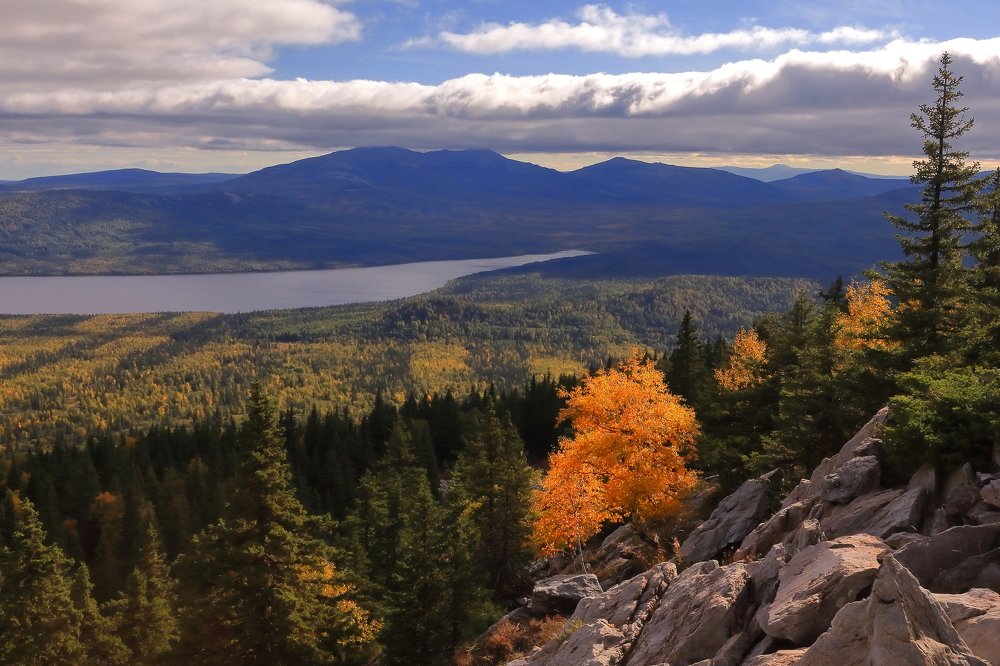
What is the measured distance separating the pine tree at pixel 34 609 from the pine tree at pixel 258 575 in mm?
17057

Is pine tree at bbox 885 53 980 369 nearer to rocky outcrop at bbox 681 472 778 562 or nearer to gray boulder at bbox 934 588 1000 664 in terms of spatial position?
rocky outcrop at bbox 681 472 778 562

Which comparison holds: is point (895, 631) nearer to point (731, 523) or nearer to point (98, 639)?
point (731, 523)

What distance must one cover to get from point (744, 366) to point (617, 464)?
48.0 ft

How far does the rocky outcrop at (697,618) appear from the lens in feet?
52.1

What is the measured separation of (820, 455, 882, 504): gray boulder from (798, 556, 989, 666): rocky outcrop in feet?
32.9

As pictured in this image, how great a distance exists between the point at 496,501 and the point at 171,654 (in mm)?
22084

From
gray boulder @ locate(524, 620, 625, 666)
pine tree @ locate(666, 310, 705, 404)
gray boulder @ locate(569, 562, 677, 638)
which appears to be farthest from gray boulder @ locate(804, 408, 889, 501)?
pine tree @ locate(666, 310, 705, 404)

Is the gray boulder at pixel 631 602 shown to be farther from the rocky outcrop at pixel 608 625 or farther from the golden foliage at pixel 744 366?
the golden foliage at pixel 744 366

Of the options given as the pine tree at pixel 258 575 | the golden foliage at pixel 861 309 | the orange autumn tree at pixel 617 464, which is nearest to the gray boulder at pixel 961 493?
the orange autumn tree at pixel 617 464

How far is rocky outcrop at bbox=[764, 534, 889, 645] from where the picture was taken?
13703 mm

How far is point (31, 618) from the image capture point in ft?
132

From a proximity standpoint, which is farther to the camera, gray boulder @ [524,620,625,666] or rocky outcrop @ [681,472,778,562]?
rocky outcrop @ [681,472,778,562]

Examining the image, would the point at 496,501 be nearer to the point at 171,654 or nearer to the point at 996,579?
the point at 171,654

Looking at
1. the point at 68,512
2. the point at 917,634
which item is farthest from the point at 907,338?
the point at 68,512
